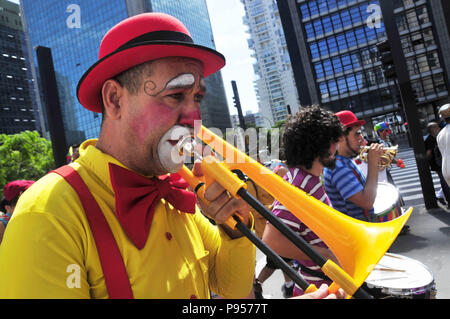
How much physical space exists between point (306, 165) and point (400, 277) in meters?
1.09

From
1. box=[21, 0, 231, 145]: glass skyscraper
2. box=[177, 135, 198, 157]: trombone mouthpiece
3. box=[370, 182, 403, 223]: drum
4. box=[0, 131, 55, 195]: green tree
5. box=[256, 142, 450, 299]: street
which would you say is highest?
box=[21, 0, 231, 145]: glass skyscraper

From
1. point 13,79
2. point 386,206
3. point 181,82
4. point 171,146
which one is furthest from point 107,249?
point 13,79

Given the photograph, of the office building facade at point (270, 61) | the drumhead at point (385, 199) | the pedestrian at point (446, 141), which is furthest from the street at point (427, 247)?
the office building facade at point (270, 61)

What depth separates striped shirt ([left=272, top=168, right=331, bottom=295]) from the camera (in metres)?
2.28

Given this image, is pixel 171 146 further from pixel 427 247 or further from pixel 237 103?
pixel 237 103

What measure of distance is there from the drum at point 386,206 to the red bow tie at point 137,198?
248 cm

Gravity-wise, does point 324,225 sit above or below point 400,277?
above

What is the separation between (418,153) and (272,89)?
450ft

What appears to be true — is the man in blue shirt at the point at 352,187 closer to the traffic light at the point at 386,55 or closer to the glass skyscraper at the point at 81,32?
the traffic light at the point at 386,55

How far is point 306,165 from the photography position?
267 cm

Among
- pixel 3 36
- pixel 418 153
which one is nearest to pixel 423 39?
pixel 418 153

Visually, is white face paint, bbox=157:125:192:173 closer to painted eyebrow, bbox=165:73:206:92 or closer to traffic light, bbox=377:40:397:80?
painted eyebrow, bbox=165:73:206:92

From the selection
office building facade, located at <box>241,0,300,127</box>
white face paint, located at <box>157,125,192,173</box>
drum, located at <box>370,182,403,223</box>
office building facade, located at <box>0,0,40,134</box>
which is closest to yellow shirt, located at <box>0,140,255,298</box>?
white face paint, located at <box>157,125,192,173</box>

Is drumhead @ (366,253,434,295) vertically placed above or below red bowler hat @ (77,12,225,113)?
below
